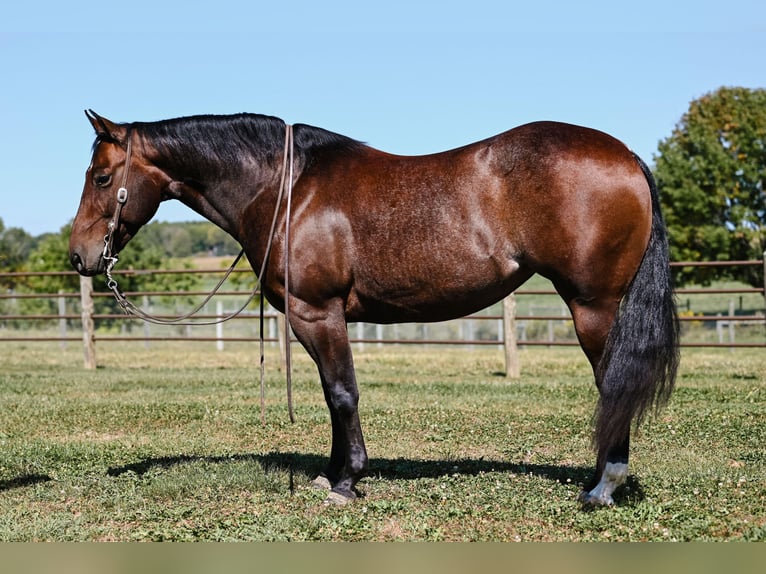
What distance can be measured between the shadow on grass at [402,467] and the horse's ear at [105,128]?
2.29 metres

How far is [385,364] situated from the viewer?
14.7 m

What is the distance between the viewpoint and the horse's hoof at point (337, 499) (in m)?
4.62

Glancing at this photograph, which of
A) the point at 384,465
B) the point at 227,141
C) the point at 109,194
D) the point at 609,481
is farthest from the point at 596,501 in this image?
the point at 109,194

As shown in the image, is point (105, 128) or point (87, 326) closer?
point (105, 128)

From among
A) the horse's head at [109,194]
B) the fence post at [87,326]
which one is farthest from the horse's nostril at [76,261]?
the fence post at [87,326]

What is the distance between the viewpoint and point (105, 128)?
4.96 metres

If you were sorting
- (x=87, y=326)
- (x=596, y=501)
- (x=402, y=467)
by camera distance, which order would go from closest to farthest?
1. (x=596, y=501)
2. (x=402, y=467)
3. (x=87, y=326)

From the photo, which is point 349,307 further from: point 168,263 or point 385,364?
point 168,263

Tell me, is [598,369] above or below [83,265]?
below

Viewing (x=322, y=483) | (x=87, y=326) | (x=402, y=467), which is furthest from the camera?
(x=87, y=326)

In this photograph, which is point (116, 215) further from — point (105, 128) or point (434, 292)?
point (434, 292)

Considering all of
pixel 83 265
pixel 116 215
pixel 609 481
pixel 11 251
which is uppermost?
pixel 11 251

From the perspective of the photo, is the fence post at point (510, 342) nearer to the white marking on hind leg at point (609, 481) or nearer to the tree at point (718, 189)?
the white marking on hind leg at point (609, 481)

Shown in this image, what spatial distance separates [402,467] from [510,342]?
22.7 feet
